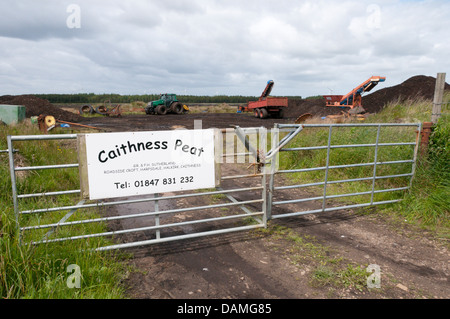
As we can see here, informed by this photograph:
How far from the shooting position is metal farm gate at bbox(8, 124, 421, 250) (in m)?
3.94

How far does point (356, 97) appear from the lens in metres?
22.1

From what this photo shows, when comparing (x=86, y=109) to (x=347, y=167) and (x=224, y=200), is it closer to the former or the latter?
(x=224, y=200)

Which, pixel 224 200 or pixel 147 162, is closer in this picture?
pixel 147 162

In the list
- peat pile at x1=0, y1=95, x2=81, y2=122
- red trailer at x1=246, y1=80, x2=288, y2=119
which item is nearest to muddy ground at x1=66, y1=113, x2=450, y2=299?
red trailer at x1=246, y1=80, x2=288, y2=119

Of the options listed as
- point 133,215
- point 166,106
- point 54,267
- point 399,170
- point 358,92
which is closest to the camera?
point 54,267

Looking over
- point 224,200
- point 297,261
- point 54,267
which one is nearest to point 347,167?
point 224,200

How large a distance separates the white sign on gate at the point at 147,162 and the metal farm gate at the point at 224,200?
15 centimetres

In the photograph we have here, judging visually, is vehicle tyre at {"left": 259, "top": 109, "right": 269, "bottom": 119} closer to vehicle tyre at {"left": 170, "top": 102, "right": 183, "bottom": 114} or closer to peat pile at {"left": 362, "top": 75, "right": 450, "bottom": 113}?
peat pile at {"left": 362, "top": 75, "right": 450, "bottom": 113}

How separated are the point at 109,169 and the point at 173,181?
33.4 inches

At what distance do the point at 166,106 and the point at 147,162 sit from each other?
3096 centimetres

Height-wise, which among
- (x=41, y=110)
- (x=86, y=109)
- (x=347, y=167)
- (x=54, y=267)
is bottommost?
(x=54, y=267)

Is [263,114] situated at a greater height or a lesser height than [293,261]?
greater

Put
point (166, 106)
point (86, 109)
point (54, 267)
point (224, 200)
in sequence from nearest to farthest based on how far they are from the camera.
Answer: point (54, 267), point (224, 200), point (166, 106), point (86, 109)

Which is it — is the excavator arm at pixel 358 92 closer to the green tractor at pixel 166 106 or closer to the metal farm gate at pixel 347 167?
the metal farm gate at pixel 347 167
